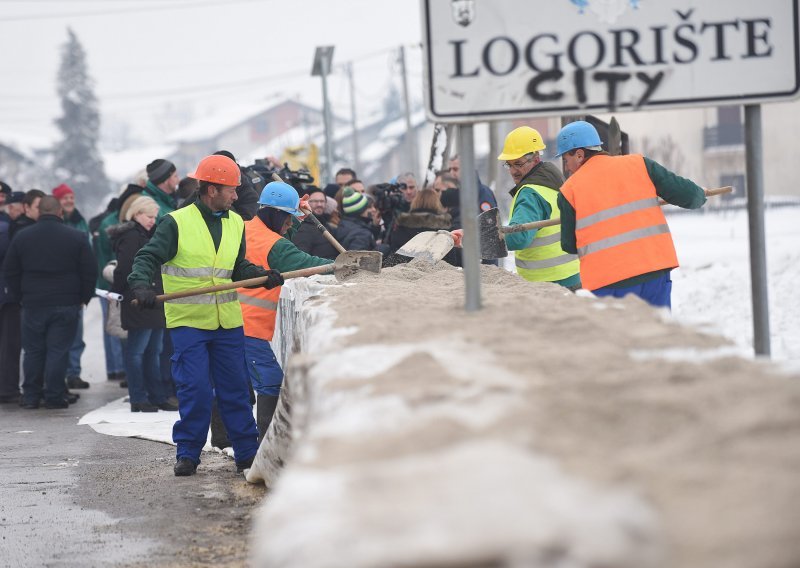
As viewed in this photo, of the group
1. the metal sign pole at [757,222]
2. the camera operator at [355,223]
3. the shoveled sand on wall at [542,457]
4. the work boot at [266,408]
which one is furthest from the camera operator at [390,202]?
the shoveled sand on wall at [542,457]

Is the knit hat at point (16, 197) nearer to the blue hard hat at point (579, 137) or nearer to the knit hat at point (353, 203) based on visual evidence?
the knit hat at point (353, 203)

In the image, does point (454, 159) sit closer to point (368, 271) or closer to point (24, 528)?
point (368, 271)

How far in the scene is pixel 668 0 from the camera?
17.9ft

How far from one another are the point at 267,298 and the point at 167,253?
79 centimetres

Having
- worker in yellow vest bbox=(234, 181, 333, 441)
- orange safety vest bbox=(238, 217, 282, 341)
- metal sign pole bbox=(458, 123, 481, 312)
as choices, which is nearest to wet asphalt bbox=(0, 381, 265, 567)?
worker in yellow vest bbox=(234, 181, 333, 441)

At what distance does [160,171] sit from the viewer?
12.7 m

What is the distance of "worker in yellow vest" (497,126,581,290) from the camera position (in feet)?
30.4

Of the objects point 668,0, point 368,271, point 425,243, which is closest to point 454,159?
point 425,243

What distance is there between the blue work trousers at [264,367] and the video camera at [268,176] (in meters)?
3.07

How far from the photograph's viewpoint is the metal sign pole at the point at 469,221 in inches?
217

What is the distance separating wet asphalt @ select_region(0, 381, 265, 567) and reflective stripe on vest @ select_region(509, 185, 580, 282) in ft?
8.12

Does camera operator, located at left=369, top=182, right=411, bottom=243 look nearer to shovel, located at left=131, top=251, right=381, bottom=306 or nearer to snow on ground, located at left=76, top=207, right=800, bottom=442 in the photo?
snow on ground, located at left=76, top=207, right=800, bottom=442

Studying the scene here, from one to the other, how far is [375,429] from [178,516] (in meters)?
4.28

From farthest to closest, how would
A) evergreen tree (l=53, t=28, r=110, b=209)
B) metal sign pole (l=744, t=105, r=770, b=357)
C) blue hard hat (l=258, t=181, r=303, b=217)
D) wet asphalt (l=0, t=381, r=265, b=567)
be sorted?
evergreen tree (l=53, t=28, r=110, b=209) < blue hard hat (l=258, t=181, r=303, b=217) < wet asphalt (l=0, t=381, r=265, b=567) < metal sign pole (l=744, t=105, r=770, b=357)
